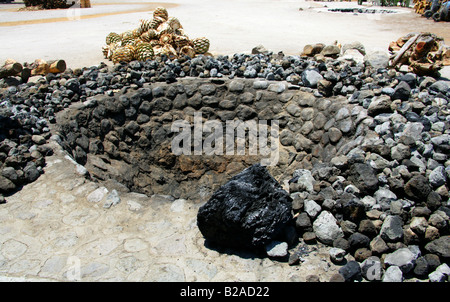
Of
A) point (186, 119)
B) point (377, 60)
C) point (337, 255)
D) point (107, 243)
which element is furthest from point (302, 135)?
point (107, 243)

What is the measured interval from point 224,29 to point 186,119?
5.00 meters

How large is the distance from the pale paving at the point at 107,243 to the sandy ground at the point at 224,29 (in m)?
3.75

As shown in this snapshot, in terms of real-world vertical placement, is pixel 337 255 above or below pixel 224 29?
below

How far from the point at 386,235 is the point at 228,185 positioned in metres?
1.32

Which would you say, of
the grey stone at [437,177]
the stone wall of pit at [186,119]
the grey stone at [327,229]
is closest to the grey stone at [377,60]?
the stone wall of pit at [186,119]

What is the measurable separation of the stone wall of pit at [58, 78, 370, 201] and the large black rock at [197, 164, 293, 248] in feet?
6.22

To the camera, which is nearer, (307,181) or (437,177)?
(437,177)

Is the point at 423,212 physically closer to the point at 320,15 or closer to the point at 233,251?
the point at 233,251

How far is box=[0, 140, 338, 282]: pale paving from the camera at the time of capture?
9.86 ft

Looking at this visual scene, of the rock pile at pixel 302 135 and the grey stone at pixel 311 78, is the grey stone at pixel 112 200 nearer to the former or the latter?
the rock pile at pixel 302 135

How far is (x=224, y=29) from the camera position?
33.2 ft

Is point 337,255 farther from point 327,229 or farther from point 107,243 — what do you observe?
point 107,243

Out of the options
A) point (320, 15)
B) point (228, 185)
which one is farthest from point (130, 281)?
point (320, 15)

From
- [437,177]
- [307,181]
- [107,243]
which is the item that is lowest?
[107,243]
